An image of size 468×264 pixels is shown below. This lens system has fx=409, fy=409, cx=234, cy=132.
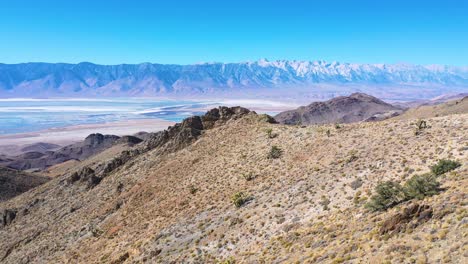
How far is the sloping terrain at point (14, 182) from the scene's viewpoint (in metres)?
69.8

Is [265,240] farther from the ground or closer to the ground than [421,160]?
closer to the ground

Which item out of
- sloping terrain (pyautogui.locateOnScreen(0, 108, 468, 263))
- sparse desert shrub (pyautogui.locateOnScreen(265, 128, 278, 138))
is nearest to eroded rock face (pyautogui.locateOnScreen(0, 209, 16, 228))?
sloping terrain (pyautogui.locateOnScreen(0, 108, 468, 263))

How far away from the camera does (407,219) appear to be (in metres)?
13.3

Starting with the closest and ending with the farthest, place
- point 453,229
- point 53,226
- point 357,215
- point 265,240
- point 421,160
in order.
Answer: point 453,229
point 357,215
point 265,240
point 421,160
point 53,226

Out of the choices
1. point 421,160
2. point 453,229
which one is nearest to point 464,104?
point 421,160

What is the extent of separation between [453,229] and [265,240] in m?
8.14

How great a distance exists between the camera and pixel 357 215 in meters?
16.1

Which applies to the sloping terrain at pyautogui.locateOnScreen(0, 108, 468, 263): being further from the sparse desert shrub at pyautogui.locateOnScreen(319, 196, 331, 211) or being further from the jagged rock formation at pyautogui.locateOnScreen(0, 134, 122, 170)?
the jagged rock formation at pyautogui.locateOnScreen(0, 134, 122, 170)

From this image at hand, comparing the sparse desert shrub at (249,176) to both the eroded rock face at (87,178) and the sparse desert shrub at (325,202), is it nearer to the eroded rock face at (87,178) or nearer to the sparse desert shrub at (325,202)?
the sparse desert shrub at (325,202)

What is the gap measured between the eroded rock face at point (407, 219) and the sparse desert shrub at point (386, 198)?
64.1 inches

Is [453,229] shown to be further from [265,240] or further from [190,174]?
[190,174]

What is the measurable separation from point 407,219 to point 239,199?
11030 millimetres

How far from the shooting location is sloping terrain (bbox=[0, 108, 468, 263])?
13578mm

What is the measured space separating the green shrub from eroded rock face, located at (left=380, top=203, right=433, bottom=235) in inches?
48.0
